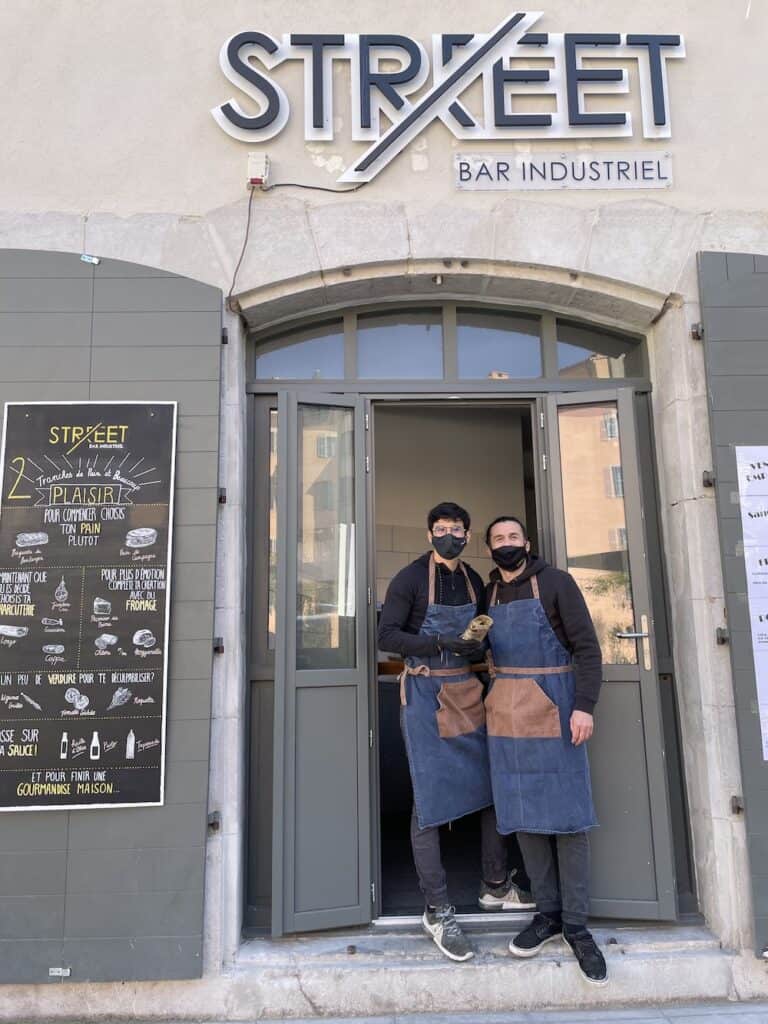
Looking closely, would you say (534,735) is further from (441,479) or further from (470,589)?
(441,479)

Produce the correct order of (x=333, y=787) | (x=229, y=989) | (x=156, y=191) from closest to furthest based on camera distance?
(x=229, y=989), (x=333, y=787), (x=156, y=191)

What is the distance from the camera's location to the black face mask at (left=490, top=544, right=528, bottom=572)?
136 inches

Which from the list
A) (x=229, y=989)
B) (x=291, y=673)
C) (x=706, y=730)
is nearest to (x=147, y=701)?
(x=291, y=673)

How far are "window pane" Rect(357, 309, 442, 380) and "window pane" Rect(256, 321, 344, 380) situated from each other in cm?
13

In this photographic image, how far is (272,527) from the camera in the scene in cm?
395

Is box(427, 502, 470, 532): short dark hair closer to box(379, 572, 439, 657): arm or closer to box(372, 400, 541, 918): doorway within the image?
box(379, 572, 439, 657): arm

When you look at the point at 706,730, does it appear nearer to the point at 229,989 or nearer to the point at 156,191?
the point at 229,989

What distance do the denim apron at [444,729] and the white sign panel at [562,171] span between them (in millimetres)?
2310

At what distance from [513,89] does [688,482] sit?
2.42 metres

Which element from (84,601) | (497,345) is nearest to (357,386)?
(497,345)

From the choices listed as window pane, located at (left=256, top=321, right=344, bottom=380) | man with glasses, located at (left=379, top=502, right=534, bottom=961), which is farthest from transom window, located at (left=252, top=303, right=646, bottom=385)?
man with glasses, located at (left=379, top=502, right=534, bottom=961)

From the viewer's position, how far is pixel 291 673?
3.58 meters

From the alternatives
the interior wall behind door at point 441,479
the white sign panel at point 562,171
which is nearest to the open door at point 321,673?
the white sign panel at point 562,171

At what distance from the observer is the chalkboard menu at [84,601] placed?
11.0 ft
